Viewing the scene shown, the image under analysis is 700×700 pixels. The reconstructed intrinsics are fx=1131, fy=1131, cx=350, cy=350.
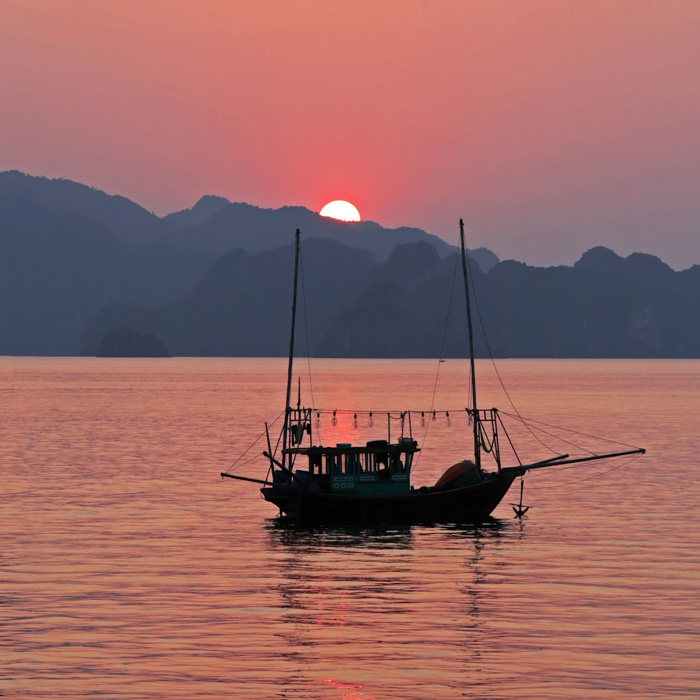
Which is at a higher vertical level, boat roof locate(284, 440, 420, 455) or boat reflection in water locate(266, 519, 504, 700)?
boat roof locate(284, 440, 420, 455)

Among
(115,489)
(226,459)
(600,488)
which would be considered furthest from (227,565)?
(226,459)

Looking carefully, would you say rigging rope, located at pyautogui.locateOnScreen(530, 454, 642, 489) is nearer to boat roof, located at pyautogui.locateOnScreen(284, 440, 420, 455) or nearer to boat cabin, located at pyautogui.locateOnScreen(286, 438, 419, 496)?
boat cabin, located at pyautogui.locateOnScreen(286, 438, 419, 496)

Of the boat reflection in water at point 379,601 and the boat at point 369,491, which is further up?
the boat at point 369,491

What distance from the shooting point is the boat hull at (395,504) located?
56.4 meters

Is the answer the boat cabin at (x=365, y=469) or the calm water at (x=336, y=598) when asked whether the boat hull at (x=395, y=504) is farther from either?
the calm water at (x=336, y=598)

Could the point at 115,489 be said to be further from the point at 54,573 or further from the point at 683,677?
the point at 683,677

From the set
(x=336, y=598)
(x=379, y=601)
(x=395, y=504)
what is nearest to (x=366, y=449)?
(x=395, y=504)

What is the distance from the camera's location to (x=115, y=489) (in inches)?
2948

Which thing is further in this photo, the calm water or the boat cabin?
the boat cabin

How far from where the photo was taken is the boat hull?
56406mm

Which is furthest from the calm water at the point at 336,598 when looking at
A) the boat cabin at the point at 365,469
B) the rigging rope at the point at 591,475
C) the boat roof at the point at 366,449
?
the boat roof at the point at 366,449

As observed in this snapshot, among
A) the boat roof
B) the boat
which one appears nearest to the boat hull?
the boat

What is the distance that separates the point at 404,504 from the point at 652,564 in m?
14.3

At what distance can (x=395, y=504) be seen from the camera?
56.5 m
